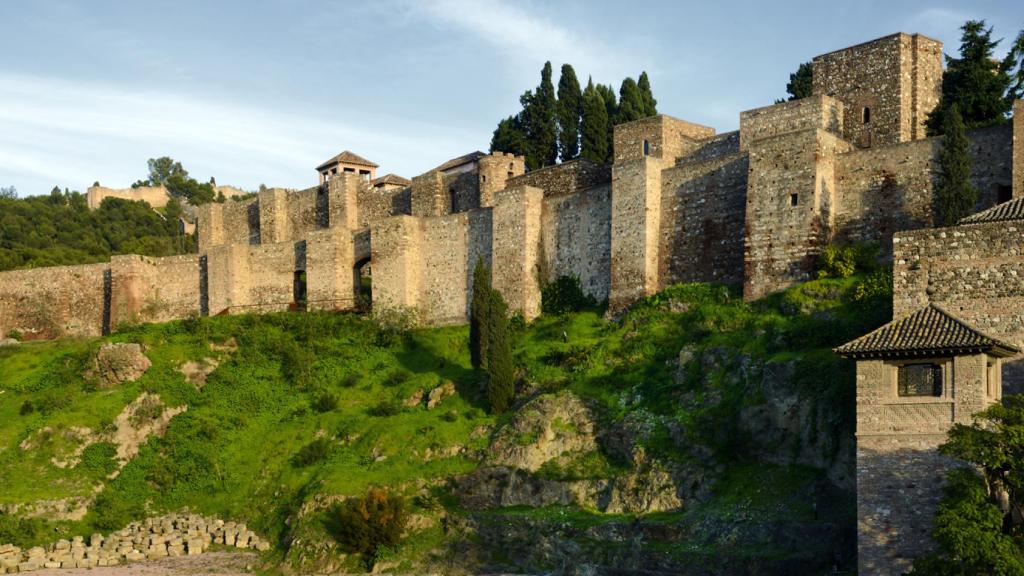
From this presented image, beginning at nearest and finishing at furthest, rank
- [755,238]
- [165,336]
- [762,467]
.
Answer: [762,467]
[755,238]
[165,336]

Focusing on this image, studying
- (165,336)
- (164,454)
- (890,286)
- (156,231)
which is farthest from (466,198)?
(156,231)

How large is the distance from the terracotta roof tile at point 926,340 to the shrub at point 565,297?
633 inches

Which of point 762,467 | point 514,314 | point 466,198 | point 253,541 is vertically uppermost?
point 466,198

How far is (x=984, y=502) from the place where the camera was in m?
24.8

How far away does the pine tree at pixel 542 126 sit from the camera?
183 ft

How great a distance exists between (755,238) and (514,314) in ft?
31.3

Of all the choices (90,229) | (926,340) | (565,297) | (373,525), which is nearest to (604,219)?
(565,297)

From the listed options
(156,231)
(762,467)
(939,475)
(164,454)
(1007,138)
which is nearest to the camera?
(939,475)

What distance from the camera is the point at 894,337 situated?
2769 cm

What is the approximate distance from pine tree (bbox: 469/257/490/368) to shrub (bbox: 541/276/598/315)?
267 cm

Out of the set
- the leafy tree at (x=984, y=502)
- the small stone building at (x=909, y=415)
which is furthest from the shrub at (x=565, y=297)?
the leafy tree at (x=984, y=502)

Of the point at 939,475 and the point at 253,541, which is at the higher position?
the point at 939,475

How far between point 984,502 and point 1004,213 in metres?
8.14

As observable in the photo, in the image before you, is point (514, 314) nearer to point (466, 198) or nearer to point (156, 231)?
point (466, 198)
